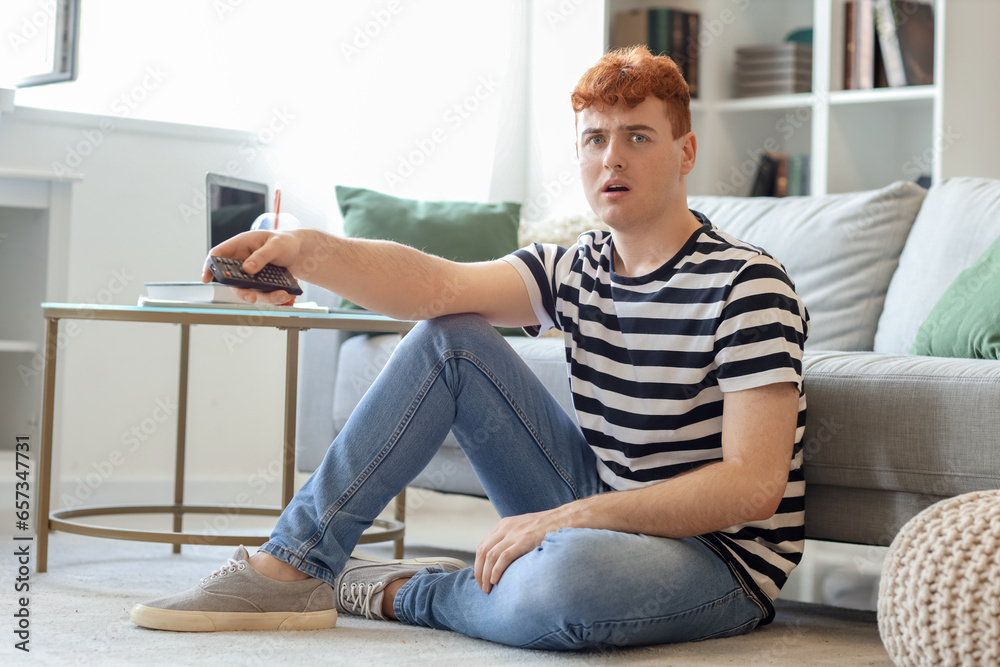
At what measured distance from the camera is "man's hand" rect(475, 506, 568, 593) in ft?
4.31

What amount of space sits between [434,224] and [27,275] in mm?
946

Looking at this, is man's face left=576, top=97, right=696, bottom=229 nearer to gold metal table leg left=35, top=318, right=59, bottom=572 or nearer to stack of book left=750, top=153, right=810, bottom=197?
gold metal table leg left=35, top=318, right=59, bottom=572

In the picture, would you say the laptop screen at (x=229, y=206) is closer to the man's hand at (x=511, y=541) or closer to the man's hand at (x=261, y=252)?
the man's hand at (x=261, y=252)

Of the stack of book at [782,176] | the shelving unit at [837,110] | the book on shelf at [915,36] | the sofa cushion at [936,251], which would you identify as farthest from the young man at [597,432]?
the stack of book at [782,176]

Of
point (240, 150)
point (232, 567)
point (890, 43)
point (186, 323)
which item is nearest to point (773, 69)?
point (890, 43)

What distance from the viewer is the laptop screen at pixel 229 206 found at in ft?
6.88

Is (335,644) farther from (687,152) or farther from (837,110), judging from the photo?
(837,110)

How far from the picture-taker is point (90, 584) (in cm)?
171

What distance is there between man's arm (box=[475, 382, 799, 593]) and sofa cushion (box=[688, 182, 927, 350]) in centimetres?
89

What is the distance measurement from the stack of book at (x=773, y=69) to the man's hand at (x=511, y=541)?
236cm

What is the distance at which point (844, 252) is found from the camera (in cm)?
219

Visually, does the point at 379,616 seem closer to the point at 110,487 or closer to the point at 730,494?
the point at 730,494

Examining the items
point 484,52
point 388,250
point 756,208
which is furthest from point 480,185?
point 388,250

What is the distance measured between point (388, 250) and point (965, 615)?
81cm
